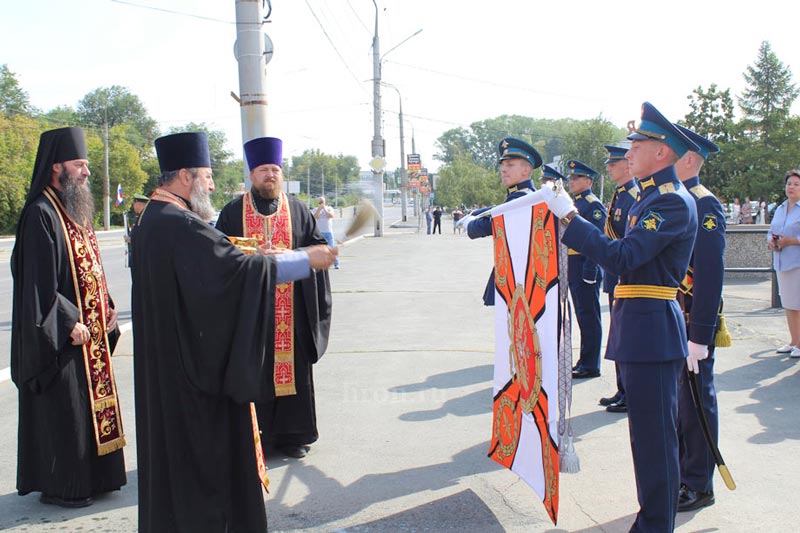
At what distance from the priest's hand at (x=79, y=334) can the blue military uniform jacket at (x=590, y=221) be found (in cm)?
436

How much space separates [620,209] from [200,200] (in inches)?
137

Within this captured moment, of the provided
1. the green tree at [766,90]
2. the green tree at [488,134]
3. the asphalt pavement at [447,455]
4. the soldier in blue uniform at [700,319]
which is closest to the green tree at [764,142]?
the green tree at [766,90]

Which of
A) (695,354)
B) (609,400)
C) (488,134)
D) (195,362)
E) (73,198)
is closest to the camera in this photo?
(195,362)

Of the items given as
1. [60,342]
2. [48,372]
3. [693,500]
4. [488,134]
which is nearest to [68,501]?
[48,372]

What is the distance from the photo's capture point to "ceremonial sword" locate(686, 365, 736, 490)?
354cm

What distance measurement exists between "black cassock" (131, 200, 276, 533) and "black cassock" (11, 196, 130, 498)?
43.8 inches

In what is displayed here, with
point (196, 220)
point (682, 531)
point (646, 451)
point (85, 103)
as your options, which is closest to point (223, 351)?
point (196, 220)

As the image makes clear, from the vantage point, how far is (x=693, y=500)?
3.78m

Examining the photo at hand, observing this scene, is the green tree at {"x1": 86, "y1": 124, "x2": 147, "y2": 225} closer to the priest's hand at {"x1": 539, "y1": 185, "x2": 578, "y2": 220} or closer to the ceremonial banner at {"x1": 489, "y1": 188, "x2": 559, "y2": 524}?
the ceremonial banner at {"x1": 489, "y1": 188, "x2": 559, "y2": 524}

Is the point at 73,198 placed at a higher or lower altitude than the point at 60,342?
higher

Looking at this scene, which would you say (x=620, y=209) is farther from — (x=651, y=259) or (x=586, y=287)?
(x=651, y=259)

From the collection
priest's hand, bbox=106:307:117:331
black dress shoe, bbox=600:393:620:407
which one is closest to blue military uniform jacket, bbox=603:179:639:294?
black dress shoe, bbox=600:393:620:407

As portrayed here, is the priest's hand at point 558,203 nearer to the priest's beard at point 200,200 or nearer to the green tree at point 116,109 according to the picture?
the priest's beard at point 200,200

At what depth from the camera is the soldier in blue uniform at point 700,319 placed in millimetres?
3533
